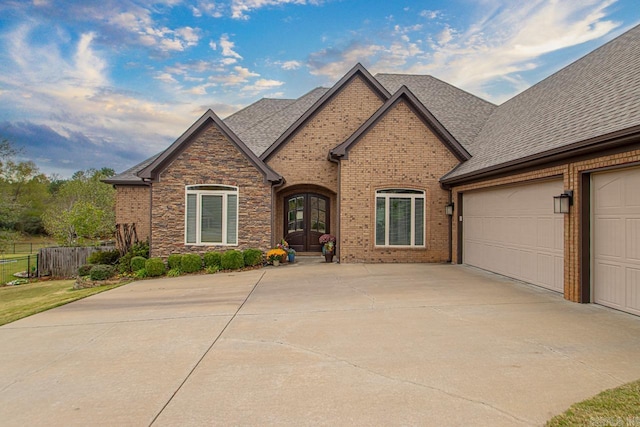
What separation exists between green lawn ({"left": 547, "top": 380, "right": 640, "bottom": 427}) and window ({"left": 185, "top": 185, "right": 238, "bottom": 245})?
10708 mm

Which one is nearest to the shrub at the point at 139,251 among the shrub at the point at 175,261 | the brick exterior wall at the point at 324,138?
the shrub at the point at 175,261

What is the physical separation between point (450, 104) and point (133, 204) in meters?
15.1

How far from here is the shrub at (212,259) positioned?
11.9 metres

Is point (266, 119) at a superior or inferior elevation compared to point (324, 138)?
superior

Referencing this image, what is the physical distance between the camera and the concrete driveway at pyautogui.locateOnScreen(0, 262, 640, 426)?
3.32 meters

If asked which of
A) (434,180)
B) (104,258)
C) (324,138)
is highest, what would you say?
(324,138)

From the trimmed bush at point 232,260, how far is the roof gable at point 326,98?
13.8 ft

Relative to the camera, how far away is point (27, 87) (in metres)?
17.1

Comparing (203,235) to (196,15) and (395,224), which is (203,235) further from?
(196,15)

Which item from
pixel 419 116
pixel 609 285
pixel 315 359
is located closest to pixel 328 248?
pixel 419 116

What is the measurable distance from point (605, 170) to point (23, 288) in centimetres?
1781

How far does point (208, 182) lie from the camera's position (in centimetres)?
1248

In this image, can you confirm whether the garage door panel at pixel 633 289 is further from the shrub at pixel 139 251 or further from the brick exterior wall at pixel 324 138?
the shrub at pixel 139 251

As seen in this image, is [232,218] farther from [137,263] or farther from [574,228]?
[574,228]
